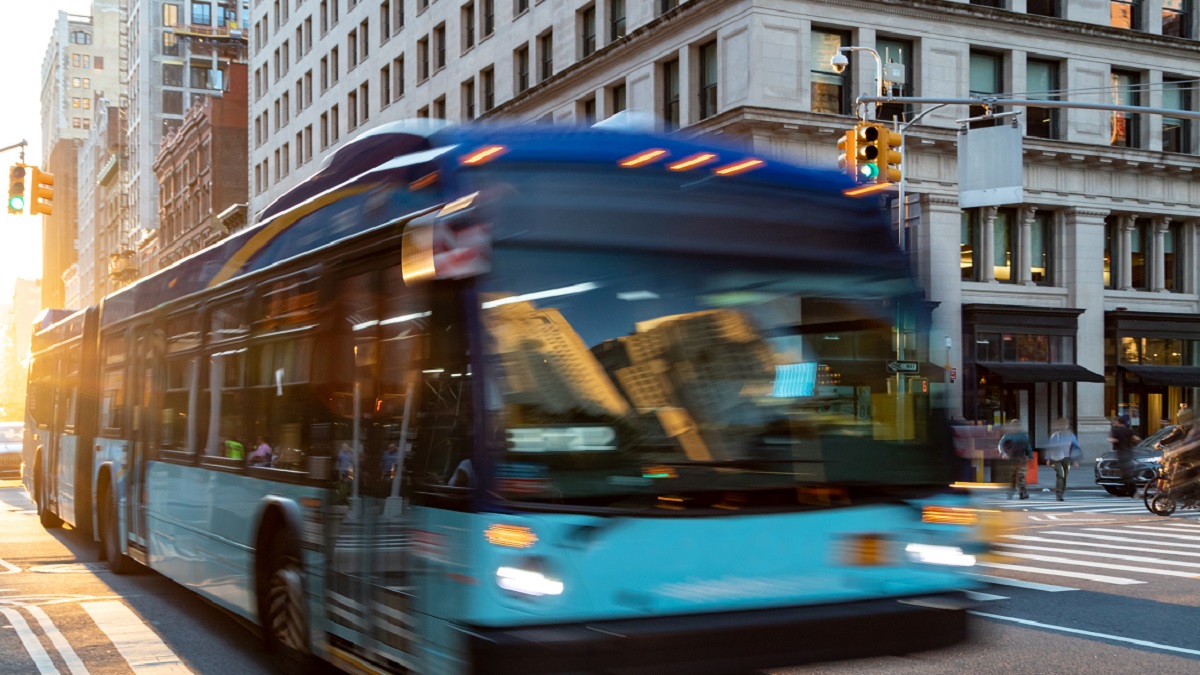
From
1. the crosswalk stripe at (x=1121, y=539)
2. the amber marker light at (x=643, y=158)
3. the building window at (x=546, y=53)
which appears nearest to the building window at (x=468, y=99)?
the building window at (x=546, y=53)

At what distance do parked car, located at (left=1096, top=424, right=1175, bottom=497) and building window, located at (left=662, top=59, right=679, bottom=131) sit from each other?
1572 cm

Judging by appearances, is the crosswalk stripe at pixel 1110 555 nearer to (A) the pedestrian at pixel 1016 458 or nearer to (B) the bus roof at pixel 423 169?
(B) the bus roof at pixel 423 169

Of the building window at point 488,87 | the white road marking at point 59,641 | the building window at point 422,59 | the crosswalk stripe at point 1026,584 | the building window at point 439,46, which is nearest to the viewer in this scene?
the white road marking at point 59,641

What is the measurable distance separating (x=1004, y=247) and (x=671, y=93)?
36.3 feet

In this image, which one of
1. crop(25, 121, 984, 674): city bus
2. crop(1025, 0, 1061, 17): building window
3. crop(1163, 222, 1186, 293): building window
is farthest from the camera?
crop(1163, 222, 1186, 293): building window

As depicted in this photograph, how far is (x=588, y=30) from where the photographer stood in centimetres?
4269

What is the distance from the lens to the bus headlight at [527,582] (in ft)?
18.3

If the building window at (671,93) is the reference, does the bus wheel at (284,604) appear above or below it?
below

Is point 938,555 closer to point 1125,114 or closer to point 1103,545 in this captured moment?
point 1103,545

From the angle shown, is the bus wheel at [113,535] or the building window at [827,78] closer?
the bus wheel at [113,535]

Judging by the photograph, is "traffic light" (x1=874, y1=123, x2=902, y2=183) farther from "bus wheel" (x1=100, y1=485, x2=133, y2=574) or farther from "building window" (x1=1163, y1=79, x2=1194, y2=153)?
"building window" (x1=1163, y1=79, x2=1194, y2=153)

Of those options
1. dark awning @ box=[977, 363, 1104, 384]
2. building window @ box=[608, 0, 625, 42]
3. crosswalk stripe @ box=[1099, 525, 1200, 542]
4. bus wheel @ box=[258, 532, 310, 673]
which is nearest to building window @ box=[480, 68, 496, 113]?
building window @ box=[608, 0, 625, 42]

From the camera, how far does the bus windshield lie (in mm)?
5688

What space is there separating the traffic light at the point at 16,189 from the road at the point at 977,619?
13.3 m
